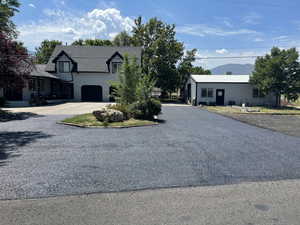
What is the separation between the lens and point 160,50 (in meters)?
37.1

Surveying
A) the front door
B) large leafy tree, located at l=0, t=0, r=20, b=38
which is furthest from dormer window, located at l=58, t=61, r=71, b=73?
the front door

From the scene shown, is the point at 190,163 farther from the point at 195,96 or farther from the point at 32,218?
the point at 195,96

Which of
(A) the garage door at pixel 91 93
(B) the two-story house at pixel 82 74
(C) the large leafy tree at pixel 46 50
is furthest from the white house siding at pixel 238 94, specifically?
(C) the large leafy tree at pixel 46 50

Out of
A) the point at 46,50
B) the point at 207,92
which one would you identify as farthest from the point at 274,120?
the point at 46,50

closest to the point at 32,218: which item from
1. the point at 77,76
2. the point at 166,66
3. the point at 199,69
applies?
the point at 77,76

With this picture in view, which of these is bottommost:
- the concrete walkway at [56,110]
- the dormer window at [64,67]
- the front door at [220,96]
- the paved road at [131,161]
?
the paved road at [131,161]

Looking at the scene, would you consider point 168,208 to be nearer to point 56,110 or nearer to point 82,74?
point 56,110

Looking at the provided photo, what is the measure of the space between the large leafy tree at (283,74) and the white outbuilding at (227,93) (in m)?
2.78

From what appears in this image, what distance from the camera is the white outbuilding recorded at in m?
28.0

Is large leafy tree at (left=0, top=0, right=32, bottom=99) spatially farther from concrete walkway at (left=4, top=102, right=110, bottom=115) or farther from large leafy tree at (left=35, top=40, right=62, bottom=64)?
large leafy tree at (left=35, top=40, right=62, bottom=64)

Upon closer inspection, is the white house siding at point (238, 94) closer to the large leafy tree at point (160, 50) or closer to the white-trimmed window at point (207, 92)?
the white-trimmed window at point (207, 92)

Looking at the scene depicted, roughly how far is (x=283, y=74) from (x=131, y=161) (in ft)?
85.8

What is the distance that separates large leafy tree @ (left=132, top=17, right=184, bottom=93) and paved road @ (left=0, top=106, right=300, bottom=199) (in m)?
27.9

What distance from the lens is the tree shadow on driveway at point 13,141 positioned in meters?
Result: 6.34
